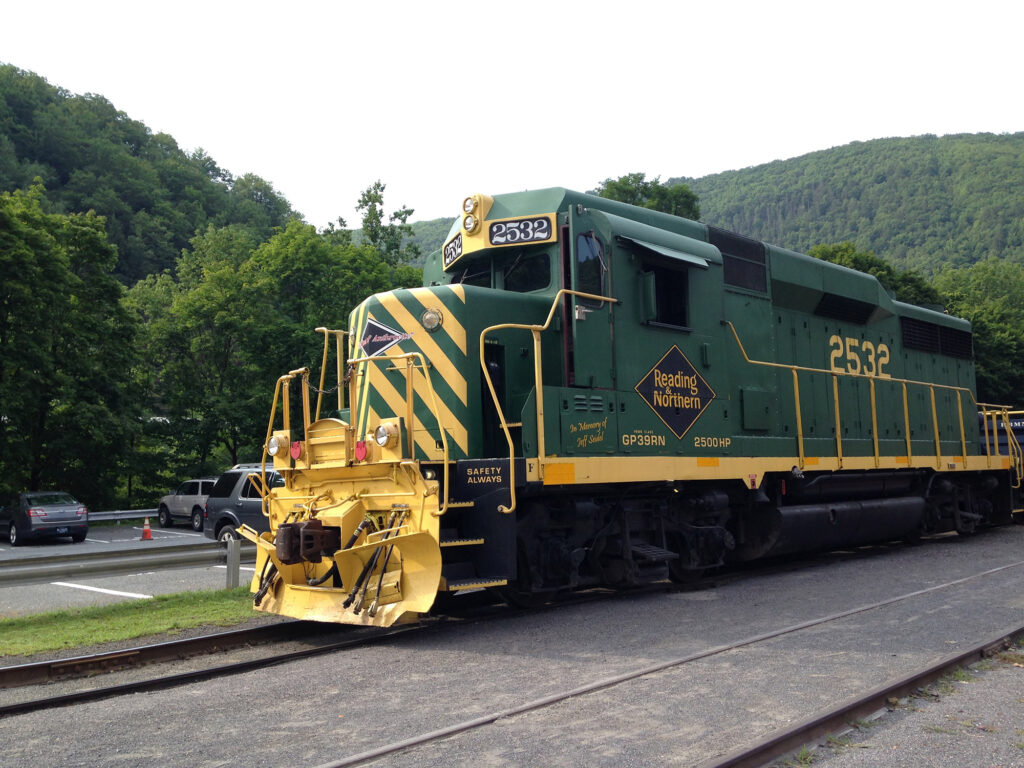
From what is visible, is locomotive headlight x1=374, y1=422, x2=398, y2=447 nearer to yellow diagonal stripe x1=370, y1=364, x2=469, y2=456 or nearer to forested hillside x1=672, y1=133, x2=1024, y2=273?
yellow diagonal stripe x1=370, y1=364, x2=469, y2=456

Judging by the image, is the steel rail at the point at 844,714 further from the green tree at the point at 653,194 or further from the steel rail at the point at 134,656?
the green tree at the point at 653,194

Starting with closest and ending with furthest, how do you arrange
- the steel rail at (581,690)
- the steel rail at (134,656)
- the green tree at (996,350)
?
the steel rail at (581,690) → the steel rail at (134,656) → the green tree at (996,350)

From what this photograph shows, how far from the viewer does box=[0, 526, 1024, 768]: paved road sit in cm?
396

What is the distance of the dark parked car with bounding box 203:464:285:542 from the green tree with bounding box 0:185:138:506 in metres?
9.21

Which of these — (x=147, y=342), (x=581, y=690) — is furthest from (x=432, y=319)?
(x=147, y=342)

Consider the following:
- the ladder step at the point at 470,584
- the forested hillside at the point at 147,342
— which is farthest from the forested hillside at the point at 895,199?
the ladder step at the point at 470,584

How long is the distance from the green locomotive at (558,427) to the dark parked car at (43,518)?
14675 millimetres

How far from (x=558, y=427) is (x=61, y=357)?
2214 cm

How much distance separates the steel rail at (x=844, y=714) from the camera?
12.0 ft

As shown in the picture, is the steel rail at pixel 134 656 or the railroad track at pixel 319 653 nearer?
the railroad track at pixel 319 653

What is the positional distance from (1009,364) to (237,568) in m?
44.2

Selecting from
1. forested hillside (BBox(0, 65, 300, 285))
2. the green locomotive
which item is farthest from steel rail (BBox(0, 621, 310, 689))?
forested hillside (BBox(0, 65, 300, 285))

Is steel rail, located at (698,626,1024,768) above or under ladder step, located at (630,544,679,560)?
under

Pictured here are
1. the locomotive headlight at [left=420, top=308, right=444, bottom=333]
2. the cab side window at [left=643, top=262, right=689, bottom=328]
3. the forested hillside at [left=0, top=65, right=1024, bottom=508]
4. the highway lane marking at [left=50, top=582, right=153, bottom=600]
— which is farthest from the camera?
the forested hillside at [left=0, top=65, right=1024, bottom=508]
